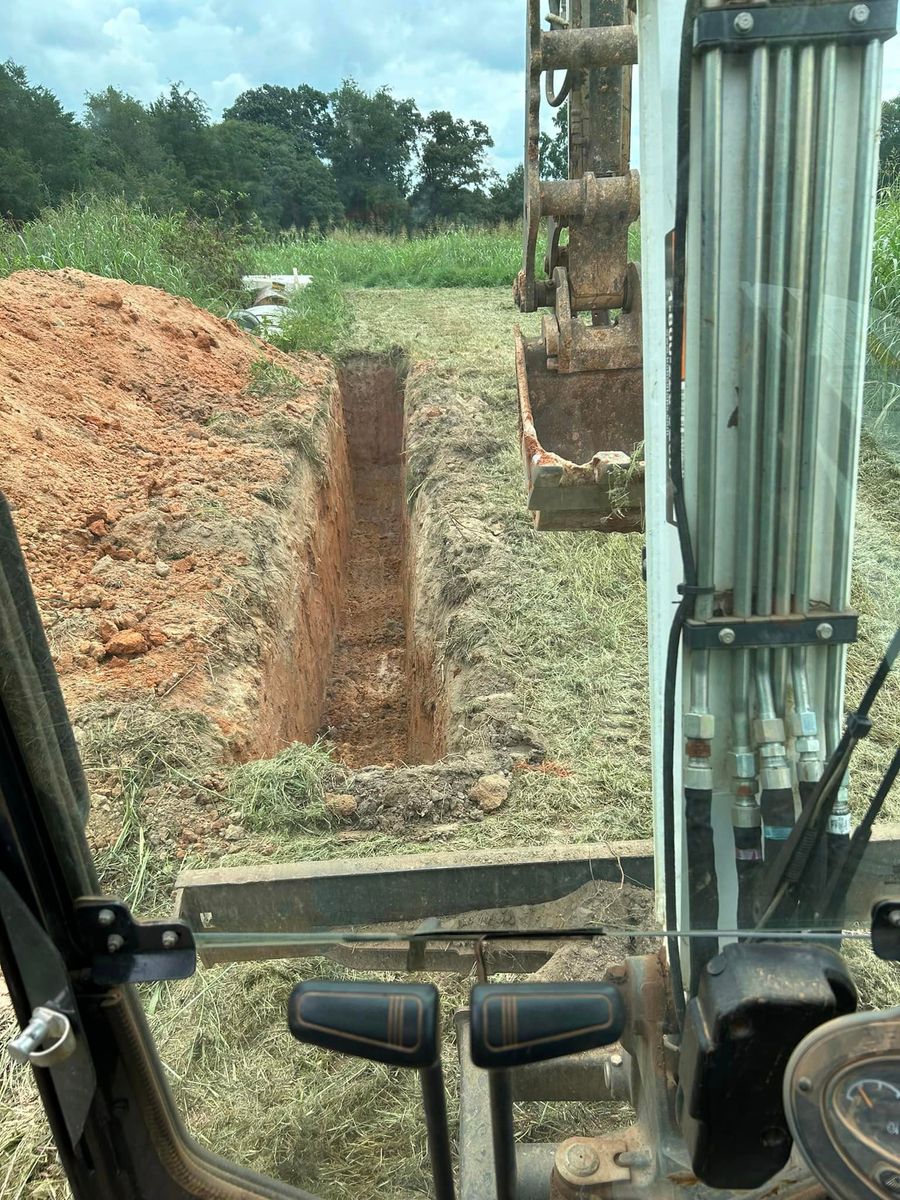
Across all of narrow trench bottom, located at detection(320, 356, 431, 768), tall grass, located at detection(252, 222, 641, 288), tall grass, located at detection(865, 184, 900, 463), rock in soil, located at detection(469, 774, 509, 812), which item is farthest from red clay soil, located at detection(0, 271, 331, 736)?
tall grass, located at detection(865, 184, 900, 463)

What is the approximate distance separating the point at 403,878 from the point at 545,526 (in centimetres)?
167

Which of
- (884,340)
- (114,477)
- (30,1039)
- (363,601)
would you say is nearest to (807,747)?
(884,340)

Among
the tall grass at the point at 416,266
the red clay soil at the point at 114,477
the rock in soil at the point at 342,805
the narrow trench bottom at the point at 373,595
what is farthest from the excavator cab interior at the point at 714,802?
the tall grass at the point at 416,266

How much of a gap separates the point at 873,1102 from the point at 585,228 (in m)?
3.41

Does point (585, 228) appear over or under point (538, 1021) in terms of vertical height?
over

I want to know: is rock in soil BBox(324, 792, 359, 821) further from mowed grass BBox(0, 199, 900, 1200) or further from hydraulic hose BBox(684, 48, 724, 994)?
hydraulic hose BBox(684, 48, 724, 994)

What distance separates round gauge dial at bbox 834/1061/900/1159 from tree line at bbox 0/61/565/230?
1.62 metres

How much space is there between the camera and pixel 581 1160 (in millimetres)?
1570

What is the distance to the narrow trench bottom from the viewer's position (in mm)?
7375

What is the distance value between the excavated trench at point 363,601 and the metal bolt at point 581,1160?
4.03 m

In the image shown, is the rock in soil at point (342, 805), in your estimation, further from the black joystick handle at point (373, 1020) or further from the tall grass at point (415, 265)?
the tall grass at point (415, 265)

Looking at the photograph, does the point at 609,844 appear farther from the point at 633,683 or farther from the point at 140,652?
the point at 140,652

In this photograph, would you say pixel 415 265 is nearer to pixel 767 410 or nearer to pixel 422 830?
pixel 422 830

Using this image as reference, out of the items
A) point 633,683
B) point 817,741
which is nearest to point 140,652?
point 633,683
